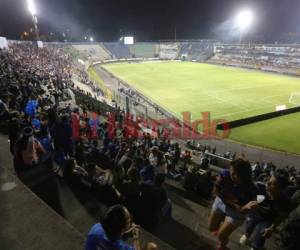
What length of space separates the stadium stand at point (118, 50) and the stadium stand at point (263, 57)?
121 ft

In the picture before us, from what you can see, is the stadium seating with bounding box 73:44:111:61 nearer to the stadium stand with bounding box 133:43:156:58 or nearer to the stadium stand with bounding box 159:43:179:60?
the stadium stand with bounding box 133:43:156:58

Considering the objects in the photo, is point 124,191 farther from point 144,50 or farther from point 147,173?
point 144,50

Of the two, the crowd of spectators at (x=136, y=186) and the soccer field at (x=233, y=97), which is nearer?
the crowd of spectators at (x=136, y=186)

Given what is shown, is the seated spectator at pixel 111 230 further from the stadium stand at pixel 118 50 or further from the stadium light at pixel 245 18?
the stadium stand at pixel 118 50

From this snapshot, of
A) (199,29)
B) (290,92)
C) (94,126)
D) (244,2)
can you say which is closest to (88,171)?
(94,126)

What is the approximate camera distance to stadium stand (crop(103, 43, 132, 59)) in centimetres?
10031

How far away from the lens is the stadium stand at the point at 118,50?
329 feet

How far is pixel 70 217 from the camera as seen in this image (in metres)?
4.88

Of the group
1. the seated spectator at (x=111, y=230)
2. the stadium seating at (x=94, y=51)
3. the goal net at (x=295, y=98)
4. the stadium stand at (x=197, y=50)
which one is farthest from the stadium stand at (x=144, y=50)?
the seated spectator at (x=111, y=230)

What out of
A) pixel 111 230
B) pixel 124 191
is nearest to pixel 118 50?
pixel 124 191

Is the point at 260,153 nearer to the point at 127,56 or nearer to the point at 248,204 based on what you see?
the point at 248,204

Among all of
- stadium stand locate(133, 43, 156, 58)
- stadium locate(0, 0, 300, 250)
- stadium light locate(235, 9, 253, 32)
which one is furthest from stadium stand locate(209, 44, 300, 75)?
stadium locate(0, 0, 300, 250)

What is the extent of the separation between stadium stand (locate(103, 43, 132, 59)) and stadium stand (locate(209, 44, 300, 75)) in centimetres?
3701

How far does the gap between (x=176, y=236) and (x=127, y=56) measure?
10227cm
